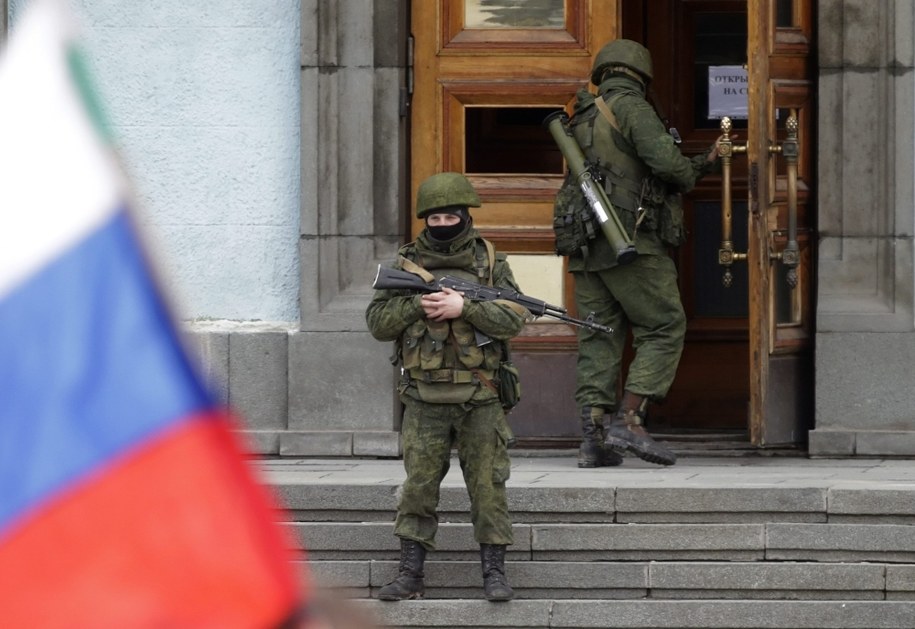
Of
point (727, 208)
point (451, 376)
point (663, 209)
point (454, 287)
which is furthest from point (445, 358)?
point (727, 208)

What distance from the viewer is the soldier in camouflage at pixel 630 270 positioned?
341 inches

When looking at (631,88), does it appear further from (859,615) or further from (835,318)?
(859,615)

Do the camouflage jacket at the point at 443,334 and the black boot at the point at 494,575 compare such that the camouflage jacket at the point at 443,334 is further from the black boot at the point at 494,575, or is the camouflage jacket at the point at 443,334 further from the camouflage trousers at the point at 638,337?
the camouflage trousers at the point at 638,337

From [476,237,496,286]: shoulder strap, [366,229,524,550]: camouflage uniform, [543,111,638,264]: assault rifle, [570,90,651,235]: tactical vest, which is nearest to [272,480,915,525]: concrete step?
[366,229,524,550]: camouflage uniform

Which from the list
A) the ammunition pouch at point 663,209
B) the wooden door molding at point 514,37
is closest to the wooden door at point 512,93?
the wooden door molding at point 514,37

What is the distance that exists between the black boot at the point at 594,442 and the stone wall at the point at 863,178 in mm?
1185

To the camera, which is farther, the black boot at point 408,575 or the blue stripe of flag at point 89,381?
the black boot at point 408,575

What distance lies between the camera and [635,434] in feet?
28.3

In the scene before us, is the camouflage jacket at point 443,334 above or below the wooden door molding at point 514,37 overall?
below

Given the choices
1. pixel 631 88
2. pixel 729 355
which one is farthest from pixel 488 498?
pixel 729 355

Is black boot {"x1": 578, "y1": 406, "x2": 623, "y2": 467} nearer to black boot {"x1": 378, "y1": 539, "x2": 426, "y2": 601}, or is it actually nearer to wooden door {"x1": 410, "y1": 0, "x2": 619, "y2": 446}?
wooden door {"x1": 410, "y1": 0, "x2": 619, "y2": 446}

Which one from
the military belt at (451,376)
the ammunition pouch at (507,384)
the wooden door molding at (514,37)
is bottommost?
the ammunition pouch at (507,384)

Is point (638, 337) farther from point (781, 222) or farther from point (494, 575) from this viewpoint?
point (494, 575)

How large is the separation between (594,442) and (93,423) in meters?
7.30
